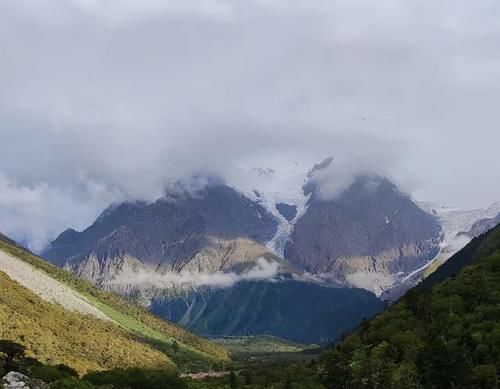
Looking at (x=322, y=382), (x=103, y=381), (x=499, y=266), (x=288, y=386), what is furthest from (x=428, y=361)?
(x=103, y=381)

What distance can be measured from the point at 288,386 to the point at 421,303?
31512 mm

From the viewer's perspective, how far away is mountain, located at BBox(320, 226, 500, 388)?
10188 cm

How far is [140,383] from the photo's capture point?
490ft

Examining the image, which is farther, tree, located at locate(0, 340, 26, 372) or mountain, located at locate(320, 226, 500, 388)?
tree, located at locate(0, 340, 26, 372)

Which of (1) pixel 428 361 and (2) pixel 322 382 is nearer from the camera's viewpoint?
(1) pixel 428 361

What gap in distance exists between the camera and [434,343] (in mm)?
108875

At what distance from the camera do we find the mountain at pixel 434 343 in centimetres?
10188

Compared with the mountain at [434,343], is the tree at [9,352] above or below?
below

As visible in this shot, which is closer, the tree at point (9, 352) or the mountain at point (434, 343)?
the mountain at point (434, 343)

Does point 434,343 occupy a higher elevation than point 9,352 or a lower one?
higher

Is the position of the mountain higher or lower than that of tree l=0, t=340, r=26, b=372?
higher

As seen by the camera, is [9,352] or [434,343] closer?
[434,343]

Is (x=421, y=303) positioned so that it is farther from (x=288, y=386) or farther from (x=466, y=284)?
(x=288, y=386)

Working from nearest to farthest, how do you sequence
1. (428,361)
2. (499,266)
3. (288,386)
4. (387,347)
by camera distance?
(428,361) < (387,347) < (288,386) < (499,266)
